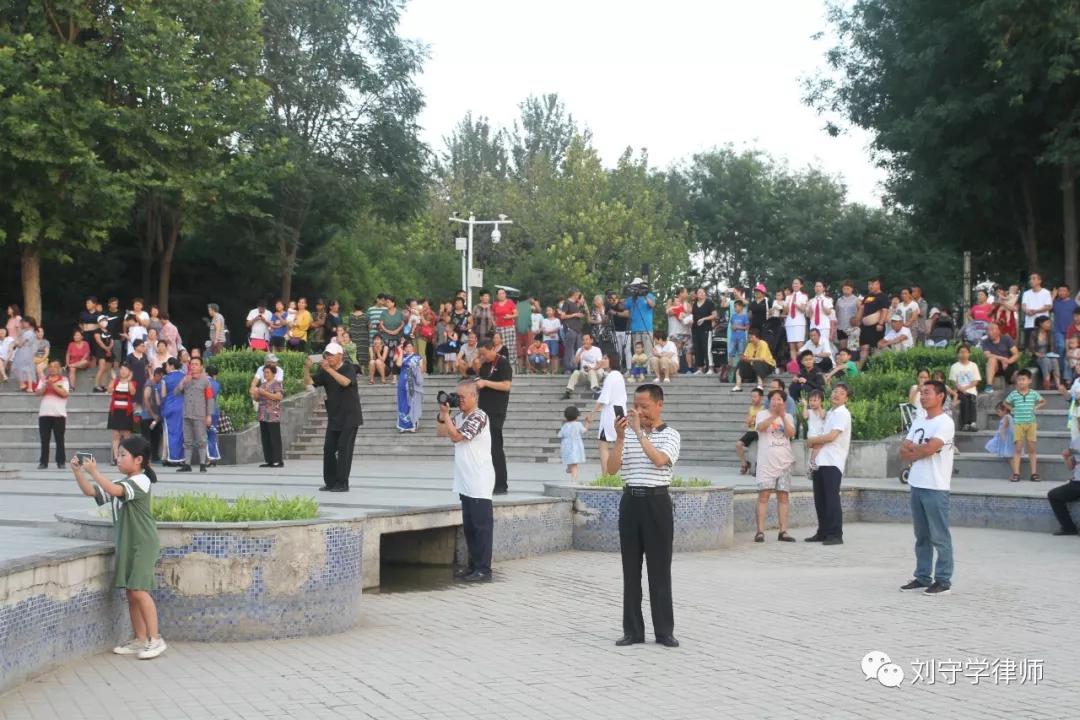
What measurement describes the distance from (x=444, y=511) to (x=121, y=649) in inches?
171

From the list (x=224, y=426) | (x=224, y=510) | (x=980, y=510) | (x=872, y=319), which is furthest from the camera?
(x=872, y=319)

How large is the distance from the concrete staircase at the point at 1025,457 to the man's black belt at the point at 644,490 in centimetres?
1195

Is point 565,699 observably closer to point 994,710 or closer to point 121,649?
point 994,710

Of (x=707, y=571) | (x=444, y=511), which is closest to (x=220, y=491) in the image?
(x=444, y=511)

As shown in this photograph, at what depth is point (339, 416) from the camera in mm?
14734

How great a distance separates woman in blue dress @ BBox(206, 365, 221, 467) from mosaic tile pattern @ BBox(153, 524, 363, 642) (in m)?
11.8

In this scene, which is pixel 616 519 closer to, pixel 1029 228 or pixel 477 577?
pixel 477 577

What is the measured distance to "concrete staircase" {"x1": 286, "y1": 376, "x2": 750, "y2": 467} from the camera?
23078 mm

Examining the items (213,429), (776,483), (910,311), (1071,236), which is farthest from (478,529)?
(1071,236)

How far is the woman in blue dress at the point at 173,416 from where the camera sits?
2053 cm

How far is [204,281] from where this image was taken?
4212cm

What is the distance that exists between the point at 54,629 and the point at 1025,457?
1530 cm

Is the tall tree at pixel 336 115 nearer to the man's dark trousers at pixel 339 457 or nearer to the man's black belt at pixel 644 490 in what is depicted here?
the man's dark trousers at pixel 339 457

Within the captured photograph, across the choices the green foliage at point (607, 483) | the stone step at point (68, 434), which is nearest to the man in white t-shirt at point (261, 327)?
the stone step at point (68, 434)
